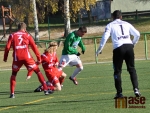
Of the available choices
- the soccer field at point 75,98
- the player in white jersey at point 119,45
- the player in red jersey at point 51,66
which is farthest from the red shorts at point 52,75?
the player in white jersey at point 119,45

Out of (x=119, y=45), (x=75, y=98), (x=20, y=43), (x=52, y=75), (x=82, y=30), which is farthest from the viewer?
(x=82, y=30)

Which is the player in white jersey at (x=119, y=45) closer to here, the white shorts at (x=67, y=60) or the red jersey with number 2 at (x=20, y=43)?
the red jersey with number 2 at (x=20, y=43)

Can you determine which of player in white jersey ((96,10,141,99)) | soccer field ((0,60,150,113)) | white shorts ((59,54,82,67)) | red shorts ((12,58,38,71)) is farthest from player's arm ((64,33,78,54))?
player in white jersey ((96,10,141,99))

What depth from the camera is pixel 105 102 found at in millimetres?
12195

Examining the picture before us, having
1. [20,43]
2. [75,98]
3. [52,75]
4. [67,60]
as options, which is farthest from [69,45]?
[75,98]

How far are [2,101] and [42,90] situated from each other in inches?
85.5

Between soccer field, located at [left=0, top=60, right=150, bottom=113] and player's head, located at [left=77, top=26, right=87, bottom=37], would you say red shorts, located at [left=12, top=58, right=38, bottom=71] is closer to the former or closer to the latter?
soccer field, located at [left=0, top=60, right=150, bottom=113]

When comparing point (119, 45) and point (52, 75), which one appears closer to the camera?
point (119, 45)

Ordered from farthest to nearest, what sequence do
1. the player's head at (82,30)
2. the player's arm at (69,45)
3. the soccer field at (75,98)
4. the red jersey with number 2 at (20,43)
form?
the player's arm at (69,45)
the player's head at (82,30)
the red jersey with number 2 at (20,43)
the soccer field at (75,98)

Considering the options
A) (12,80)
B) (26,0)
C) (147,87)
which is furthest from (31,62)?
(26,0)

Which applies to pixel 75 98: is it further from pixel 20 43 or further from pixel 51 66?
pixel 51 66

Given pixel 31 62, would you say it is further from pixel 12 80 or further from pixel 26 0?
pixel 26 0

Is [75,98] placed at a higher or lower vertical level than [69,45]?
lower

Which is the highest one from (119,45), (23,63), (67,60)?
(119,45)
